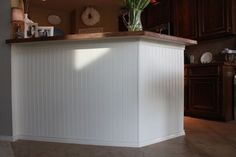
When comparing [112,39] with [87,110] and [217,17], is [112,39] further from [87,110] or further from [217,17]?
[217,17]

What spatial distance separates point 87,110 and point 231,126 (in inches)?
77.3

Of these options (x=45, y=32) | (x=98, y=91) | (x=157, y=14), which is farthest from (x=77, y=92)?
(x=157, y=14)

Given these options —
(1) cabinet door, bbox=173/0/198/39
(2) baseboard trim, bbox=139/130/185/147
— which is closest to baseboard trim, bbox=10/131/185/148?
(2) baseboard trim, bbox=139/130/185/147

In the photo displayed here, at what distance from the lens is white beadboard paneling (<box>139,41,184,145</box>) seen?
8.27ft

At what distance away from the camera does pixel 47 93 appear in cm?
273

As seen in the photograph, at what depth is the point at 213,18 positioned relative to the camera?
4227 millimetres

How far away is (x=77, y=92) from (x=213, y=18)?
8.58 feet

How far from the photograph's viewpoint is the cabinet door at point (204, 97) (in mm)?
3942

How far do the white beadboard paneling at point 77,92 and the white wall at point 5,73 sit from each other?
0.19 feet

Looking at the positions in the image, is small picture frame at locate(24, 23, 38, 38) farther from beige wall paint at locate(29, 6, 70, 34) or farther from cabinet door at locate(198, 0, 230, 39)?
beige wall paint at locate(29, 6, 70, 34)

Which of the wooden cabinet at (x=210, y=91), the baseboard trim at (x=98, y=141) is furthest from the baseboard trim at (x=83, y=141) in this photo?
the wooden cabinet at (x=210, y=91)

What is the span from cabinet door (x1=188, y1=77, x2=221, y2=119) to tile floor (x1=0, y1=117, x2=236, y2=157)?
1.03 m

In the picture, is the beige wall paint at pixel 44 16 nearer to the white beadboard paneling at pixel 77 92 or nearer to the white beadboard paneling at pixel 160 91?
the white beadboard paneling at pixel 77 92

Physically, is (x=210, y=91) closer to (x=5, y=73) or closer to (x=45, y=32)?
(x=45, y=32)
